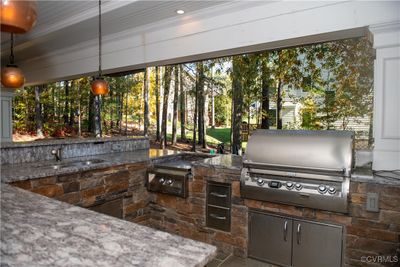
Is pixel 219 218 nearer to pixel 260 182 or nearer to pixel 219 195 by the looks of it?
pixel 219 195

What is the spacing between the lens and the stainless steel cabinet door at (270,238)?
2736 millimetres

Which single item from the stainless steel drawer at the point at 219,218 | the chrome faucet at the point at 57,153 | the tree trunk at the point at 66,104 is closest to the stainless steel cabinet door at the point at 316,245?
the stainless steel drawer at the point at 219,218

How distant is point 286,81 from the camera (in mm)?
5840

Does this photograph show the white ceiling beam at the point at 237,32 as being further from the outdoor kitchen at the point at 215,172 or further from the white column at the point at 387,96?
the white column at the point at 387,96

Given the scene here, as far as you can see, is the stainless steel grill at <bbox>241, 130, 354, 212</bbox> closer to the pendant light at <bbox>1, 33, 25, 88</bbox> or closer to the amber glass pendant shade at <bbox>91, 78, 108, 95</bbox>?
the amber glass pendant shade at <bbox>91, 78, 108, 95</bbox>

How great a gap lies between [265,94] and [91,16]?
393 centimetres

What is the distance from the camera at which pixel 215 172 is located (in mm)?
3145

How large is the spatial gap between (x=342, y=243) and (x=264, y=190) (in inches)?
30.9

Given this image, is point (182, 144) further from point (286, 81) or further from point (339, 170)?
point (339, 170)

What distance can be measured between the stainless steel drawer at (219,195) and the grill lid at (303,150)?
0.41 meters

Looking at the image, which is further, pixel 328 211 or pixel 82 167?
pixel 82 167

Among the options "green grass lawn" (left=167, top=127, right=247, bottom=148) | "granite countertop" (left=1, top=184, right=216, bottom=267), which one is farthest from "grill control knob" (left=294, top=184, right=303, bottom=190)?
"green grass lawn" (left=167, top=127, right=247, bottom=148)

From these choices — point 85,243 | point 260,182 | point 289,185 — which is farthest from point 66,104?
point 85,243

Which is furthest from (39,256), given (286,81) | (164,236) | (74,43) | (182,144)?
(182,144)
